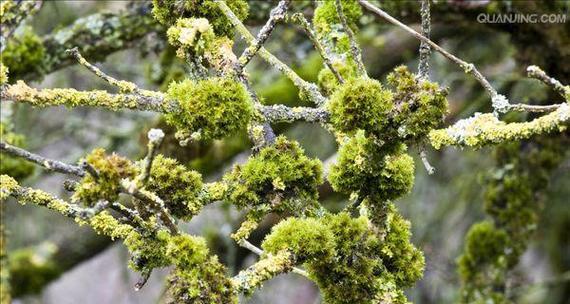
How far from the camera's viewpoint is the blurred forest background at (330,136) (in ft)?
12.3

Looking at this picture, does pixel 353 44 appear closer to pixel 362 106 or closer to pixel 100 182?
pixel 362 106

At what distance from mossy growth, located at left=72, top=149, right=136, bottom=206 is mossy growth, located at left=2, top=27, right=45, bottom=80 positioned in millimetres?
1887

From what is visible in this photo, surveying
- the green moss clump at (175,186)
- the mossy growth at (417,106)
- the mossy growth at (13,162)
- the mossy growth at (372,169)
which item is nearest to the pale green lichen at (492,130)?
the mossy growth at (417,106)

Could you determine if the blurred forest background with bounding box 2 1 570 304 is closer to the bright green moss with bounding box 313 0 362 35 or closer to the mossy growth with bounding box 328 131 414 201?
the bright green moss with bounding box 313 0 362 35

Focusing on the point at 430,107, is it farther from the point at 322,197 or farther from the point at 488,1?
the point at 322,197

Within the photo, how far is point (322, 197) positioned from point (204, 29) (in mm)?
2939

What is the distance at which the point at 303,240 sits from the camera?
1.80 metres

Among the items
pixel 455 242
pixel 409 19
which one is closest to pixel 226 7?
pixel 409 19

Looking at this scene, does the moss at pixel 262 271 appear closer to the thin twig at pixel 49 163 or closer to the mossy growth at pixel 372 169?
the mossy growth at pixel 372 169

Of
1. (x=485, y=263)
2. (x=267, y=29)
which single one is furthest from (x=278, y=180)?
(x=485, y=263)

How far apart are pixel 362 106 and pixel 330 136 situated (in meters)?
3.96

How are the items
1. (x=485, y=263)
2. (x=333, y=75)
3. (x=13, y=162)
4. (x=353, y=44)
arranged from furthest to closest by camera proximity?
1. (x=485, y=263)
2. (x=13, y=162)
3. (x=333, y=75)
4. (x=353, y=44)

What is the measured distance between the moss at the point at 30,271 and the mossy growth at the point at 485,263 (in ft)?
8.20

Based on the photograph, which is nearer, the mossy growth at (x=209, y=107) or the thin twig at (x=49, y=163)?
the thin twig at (x=49, y=163)
